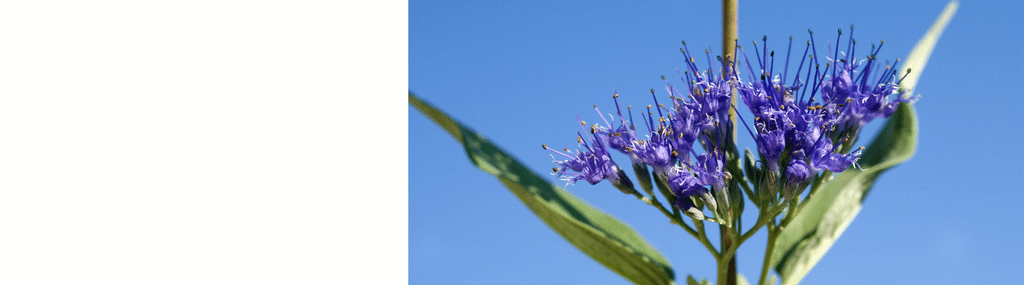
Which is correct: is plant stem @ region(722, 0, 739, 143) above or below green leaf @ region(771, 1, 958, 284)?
above

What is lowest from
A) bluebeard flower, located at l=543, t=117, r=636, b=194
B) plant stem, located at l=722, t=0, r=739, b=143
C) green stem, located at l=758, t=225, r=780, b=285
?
green stem, located at l=758, t=225, r=780, b=285

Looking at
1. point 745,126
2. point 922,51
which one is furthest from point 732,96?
point 922,51
